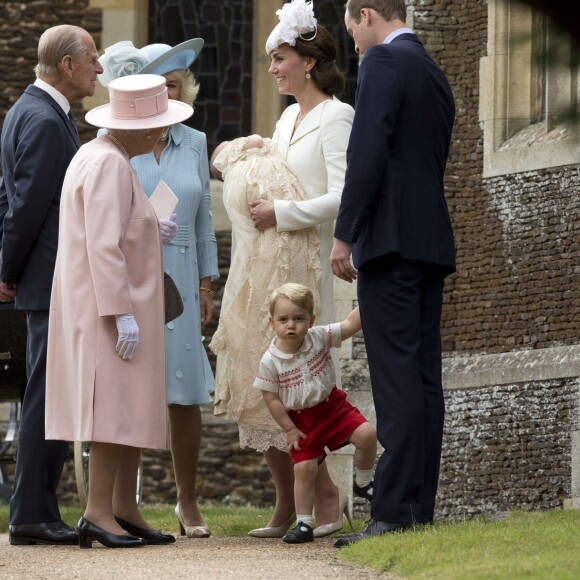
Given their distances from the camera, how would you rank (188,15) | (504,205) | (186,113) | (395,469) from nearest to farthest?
(395,469), (186,113), (504,205), (188,15)

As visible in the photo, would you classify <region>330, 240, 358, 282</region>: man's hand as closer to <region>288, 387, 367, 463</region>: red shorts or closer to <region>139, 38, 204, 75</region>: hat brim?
<region>288, 387, 367, 463</region>: red shorts

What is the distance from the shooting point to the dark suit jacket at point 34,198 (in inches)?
242

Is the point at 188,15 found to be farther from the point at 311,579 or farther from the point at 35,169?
the point at 311,579

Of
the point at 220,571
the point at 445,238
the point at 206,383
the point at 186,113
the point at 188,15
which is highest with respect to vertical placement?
the point at 188,15

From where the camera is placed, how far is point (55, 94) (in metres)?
6.37

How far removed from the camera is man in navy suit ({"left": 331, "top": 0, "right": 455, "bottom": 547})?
5.54 m

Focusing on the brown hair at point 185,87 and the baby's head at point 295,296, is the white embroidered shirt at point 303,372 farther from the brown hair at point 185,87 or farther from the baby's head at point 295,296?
the brown hair at point 185,87

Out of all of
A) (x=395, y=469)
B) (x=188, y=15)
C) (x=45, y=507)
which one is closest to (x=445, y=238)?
(x=395, y=469)

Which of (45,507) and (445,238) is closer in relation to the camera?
(445,238)

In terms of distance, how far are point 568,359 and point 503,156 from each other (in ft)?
4.99

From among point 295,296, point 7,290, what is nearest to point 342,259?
point 295,296

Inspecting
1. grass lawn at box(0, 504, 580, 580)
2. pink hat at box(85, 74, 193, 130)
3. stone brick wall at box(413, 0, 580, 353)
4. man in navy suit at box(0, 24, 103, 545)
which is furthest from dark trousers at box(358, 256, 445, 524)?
stone brick wall at box(413, 0, 580, 353)

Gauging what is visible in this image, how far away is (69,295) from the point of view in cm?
575

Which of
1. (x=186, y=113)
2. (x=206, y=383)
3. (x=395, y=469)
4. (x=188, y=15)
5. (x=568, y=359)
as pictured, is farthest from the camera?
(x=188, y=15)
